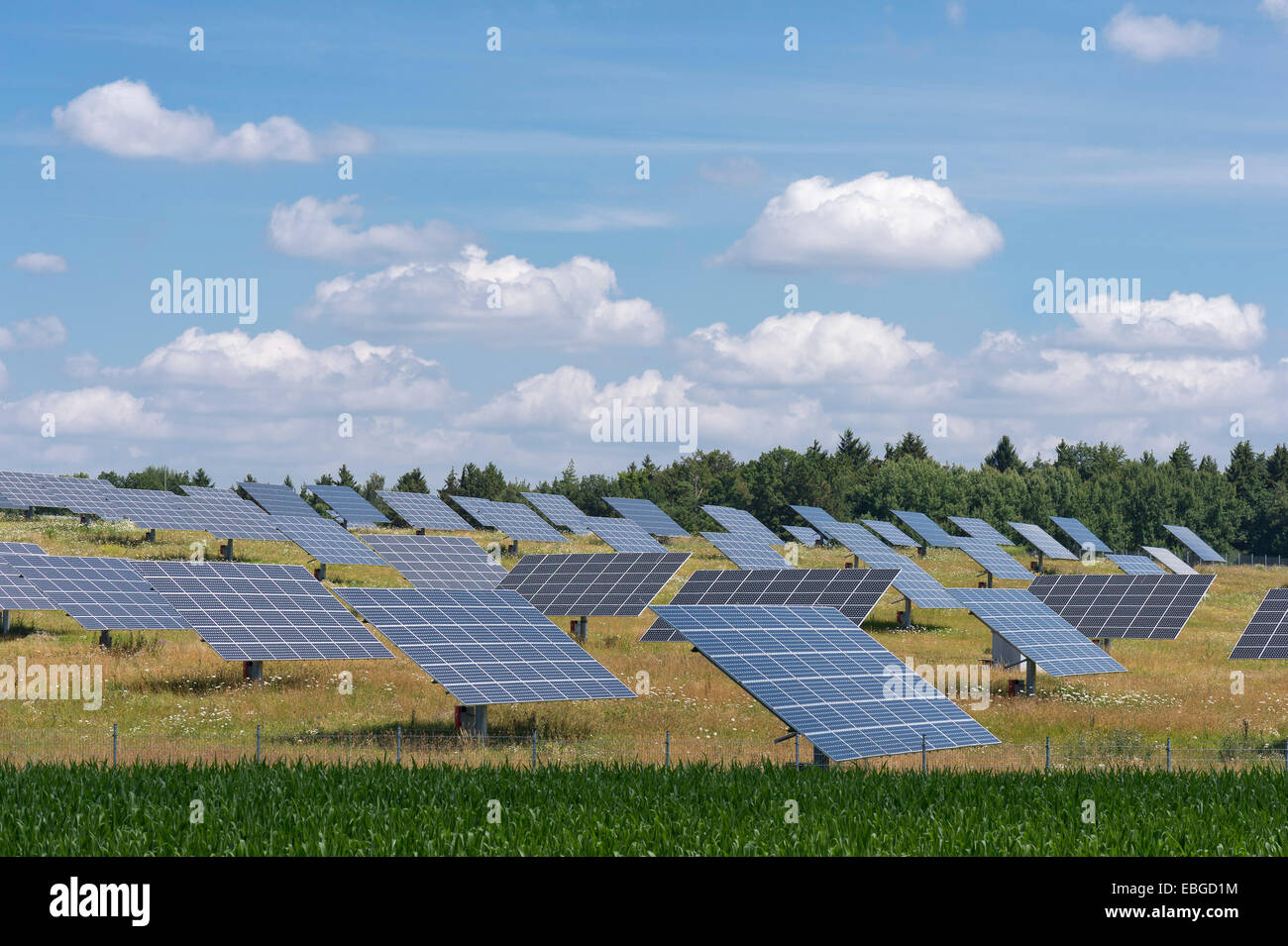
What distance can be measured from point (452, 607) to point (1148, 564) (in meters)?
60.9

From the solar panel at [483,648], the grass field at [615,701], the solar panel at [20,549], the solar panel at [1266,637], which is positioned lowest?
the grass field at [615,701]

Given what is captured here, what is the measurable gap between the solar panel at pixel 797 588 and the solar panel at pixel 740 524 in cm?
2686

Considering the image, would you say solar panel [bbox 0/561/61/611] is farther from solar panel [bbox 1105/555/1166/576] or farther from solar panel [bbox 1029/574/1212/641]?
solar panel [bbox 1105/555/1166/576]

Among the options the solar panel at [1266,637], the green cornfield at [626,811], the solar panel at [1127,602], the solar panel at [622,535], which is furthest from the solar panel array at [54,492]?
the solar panel at [1266,637]

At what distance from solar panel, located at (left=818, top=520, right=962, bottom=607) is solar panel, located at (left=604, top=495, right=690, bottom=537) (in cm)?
1411

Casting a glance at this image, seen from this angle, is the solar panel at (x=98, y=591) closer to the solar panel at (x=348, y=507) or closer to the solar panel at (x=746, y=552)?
the solar panel at (x=746, y=552)

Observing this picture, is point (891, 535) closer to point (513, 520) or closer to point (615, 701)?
point (513, 520)

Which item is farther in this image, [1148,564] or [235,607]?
[1148,564]

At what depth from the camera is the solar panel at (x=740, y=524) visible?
270ft

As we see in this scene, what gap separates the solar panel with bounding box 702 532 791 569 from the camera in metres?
70.4
